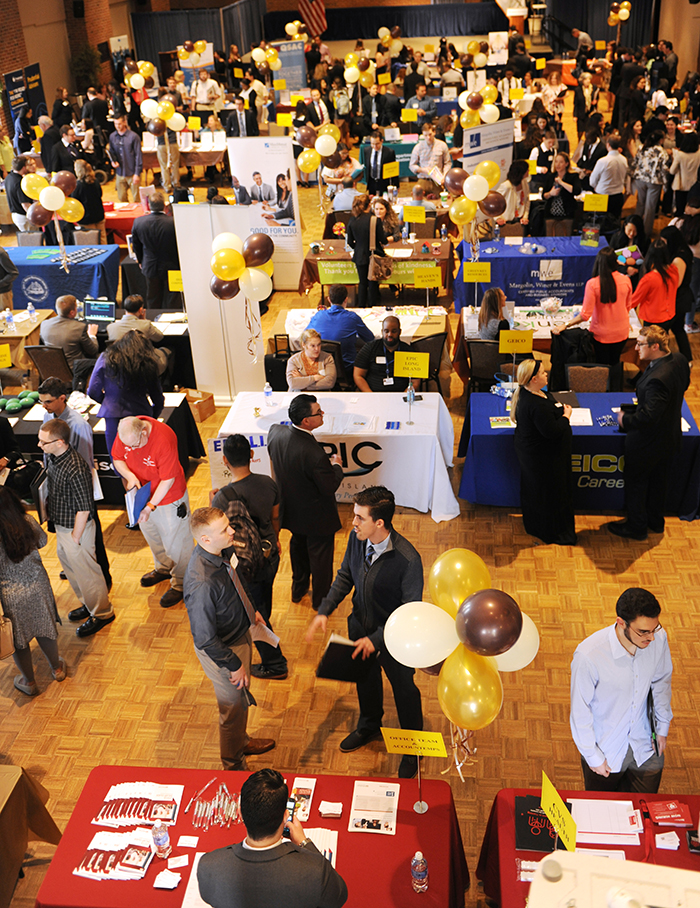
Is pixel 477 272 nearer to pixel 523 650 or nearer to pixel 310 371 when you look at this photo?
pixel 310 371

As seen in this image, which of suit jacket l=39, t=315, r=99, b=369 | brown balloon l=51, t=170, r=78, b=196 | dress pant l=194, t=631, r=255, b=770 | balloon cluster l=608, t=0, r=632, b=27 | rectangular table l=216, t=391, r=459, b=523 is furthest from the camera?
balloon cluster l=608, t=0, r=632, b=27

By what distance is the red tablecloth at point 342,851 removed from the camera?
282 cm

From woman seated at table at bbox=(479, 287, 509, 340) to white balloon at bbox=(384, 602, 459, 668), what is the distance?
419 centimetres

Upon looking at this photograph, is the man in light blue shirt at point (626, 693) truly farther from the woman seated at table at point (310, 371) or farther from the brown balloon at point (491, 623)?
the woman seated at table at point (310, 371)

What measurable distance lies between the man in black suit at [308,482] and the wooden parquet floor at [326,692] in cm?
50

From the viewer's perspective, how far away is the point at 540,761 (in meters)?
4.13

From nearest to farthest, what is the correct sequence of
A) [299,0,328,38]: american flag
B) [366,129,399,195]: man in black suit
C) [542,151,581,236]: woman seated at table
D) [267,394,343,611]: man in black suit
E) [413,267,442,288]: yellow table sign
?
[267,394,343,611]: man in black suit < [413,267,442,288]: yellow table sign < [542,151,581,236]: woman seated at table < [366,129,399,195]: man in black suit < [299,0,328,38]: american flag

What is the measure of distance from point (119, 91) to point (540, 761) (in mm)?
16553

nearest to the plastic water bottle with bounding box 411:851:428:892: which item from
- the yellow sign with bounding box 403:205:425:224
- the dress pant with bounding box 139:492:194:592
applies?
the dress pant with bounding box 139:492:194:592

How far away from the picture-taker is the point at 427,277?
7918 millimetres

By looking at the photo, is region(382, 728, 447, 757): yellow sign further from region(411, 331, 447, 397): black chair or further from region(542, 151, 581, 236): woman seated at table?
region(542, 151, 581, 236): woman seated at table

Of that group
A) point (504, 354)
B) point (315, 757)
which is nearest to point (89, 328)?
point (504, 354)

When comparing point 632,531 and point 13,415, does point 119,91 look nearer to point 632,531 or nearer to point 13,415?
point 13,415

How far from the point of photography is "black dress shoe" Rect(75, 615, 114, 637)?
202 inches
